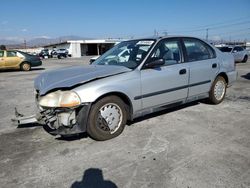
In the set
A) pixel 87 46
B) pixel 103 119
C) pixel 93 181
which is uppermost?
pixel 87 46

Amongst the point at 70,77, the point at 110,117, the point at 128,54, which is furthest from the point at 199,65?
the point at 70,77

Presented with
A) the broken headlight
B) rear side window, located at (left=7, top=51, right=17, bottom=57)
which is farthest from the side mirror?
rear side window, located at (left=7, top=51, right=17, bottom=57)

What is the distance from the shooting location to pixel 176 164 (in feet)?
10.7

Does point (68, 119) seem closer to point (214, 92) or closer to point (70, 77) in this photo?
point (70, 77)

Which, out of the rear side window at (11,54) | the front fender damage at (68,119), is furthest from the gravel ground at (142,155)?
the rear side window at (11,54)

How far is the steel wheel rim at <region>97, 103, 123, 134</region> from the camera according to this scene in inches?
157

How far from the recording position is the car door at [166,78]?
4422 millimetres

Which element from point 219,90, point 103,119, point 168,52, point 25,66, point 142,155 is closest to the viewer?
point 142,155

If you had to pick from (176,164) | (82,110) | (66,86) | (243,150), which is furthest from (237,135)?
(66,86)

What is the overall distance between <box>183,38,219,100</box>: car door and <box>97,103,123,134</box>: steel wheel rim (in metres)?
1.75

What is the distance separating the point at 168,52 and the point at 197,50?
2.94ft

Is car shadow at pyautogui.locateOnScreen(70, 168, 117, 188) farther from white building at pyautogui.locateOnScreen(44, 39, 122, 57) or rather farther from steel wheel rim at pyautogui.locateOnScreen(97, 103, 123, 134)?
white building at pyautogui.locateOnScreen(44, 39, 122, 57)

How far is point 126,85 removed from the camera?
413cm

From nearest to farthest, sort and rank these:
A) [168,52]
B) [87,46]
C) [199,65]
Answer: [168,52] → [199,65] → [87,46]
